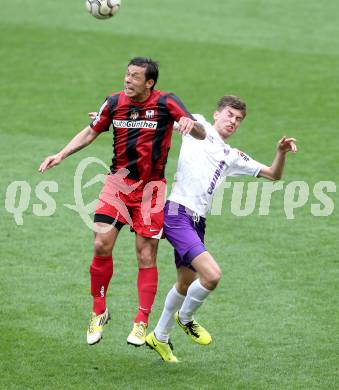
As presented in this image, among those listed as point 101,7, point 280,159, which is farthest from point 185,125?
point 101,7

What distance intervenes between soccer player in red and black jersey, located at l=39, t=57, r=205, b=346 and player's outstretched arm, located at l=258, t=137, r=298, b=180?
963 millimetres

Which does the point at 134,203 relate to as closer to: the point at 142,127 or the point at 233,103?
the point at 142,127

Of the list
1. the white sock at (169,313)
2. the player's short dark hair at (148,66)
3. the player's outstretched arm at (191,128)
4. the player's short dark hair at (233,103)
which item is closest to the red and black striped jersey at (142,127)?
the player's short dark hair at (148,66)

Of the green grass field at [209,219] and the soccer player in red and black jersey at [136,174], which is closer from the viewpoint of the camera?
the soccer player in red and black jersey at [136,174]

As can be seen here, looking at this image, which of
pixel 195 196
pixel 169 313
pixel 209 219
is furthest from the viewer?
pixel 209 219

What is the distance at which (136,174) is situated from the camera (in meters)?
9.03

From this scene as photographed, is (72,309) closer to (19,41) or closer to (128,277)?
(128,277)

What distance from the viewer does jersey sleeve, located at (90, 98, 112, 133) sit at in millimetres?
9023

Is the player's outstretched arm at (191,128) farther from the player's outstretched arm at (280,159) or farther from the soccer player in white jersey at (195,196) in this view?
the player's outstretched arm at (280,159)

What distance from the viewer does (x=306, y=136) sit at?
55.9 ft

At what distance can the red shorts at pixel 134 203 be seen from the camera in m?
9.02

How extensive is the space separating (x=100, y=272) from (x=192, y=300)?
842 millimetres

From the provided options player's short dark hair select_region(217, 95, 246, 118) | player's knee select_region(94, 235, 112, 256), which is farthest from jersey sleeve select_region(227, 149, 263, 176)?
player's knee select_region(94, 235, 112, 256)

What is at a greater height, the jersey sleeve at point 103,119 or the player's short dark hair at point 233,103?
the player's short dark hair at point 233,103
